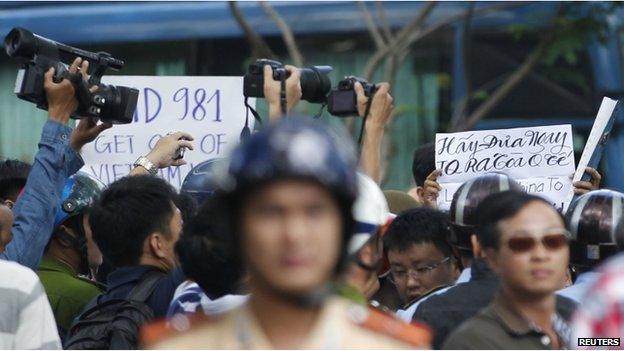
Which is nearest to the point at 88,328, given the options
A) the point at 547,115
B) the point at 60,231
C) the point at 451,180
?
the point at 60,231

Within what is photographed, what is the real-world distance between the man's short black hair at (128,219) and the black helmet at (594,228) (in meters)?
1.41

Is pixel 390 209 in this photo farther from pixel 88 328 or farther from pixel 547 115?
pixel 547 115

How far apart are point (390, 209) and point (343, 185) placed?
4.30m

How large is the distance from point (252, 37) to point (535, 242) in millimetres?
9851

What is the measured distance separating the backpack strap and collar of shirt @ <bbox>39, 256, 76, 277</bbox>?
0.60 meters

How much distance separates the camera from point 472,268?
4.90m

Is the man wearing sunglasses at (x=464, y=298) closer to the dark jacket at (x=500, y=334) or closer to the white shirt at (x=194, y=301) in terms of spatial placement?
the dark jacket at (x=500, y=334)

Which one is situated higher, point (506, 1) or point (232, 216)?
point (506, 1)

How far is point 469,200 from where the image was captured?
5148 mm

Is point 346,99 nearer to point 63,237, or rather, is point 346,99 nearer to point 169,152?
point 169,152

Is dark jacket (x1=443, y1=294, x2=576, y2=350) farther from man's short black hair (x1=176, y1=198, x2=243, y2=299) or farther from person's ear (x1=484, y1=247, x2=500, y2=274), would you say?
man's short black hair (x1=176, y1=198, x2=243, y2=299)

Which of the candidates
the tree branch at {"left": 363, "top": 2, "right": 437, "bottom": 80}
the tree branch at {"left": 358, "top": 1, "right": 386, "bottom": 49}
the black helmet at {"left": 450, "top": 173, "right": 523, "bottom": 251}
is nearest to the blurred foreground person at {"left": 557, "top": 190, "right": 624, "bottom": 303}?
the black helmet at {"left": 450, "top": 173, "right": 523, "bottom": 251}

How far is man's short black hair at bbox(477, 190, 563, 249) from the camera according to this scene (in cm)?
435

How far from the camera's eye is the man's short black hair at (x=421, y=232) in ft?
18.9
